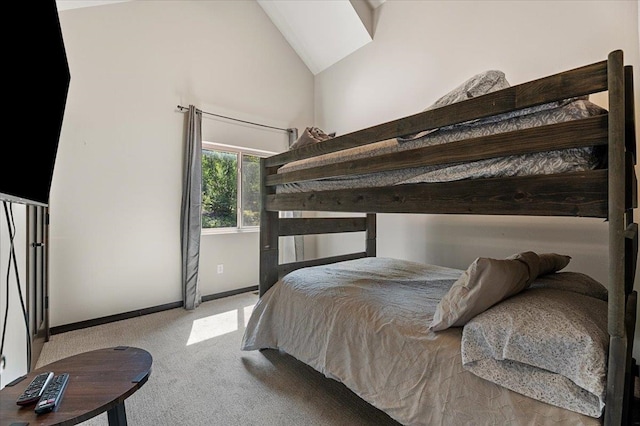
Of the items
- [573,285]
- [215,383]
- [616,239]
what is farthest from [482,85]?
[215,383]

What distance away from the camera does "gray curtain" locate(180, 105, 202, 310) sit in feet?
10.9

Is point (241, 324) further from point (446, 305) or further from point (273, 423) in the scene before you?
point (446, 305)

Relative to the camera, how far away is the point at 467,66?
Result: 281 cm

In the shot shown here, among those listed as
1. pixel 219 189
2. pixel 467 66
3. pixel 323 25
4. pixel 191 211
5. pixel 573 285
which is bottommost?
pixel 573 285

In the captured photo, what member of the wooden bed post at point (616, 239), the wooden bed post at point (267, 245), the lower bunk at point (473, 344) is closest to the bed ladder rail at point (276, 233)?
the wooden bed post at point (267, 245)

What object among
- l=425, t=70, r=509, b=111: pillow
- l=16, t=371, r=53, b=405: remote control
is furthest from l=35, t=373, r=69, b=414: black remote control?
l=425, t=70, r=509, b=111: pillow

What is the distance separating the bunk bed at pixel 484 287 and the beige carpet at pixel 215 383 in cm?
23

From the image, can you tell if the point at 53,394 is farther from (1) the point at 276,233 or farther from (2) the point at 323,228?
(2) the point at 323,228

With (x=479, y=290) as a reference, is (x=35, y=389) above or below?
below

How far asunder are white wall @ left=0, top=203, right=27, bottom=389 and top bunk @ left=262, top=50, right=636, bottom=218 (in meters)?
1.62

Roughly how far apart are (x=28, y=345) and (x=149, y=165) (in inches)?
74.9

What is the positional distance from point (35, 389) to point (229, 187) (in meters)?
3.06

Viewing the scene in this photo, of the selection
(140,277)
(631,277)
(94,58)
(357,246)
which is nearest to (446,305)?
(631,277)

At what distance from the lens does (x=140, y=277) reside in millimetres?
3141
